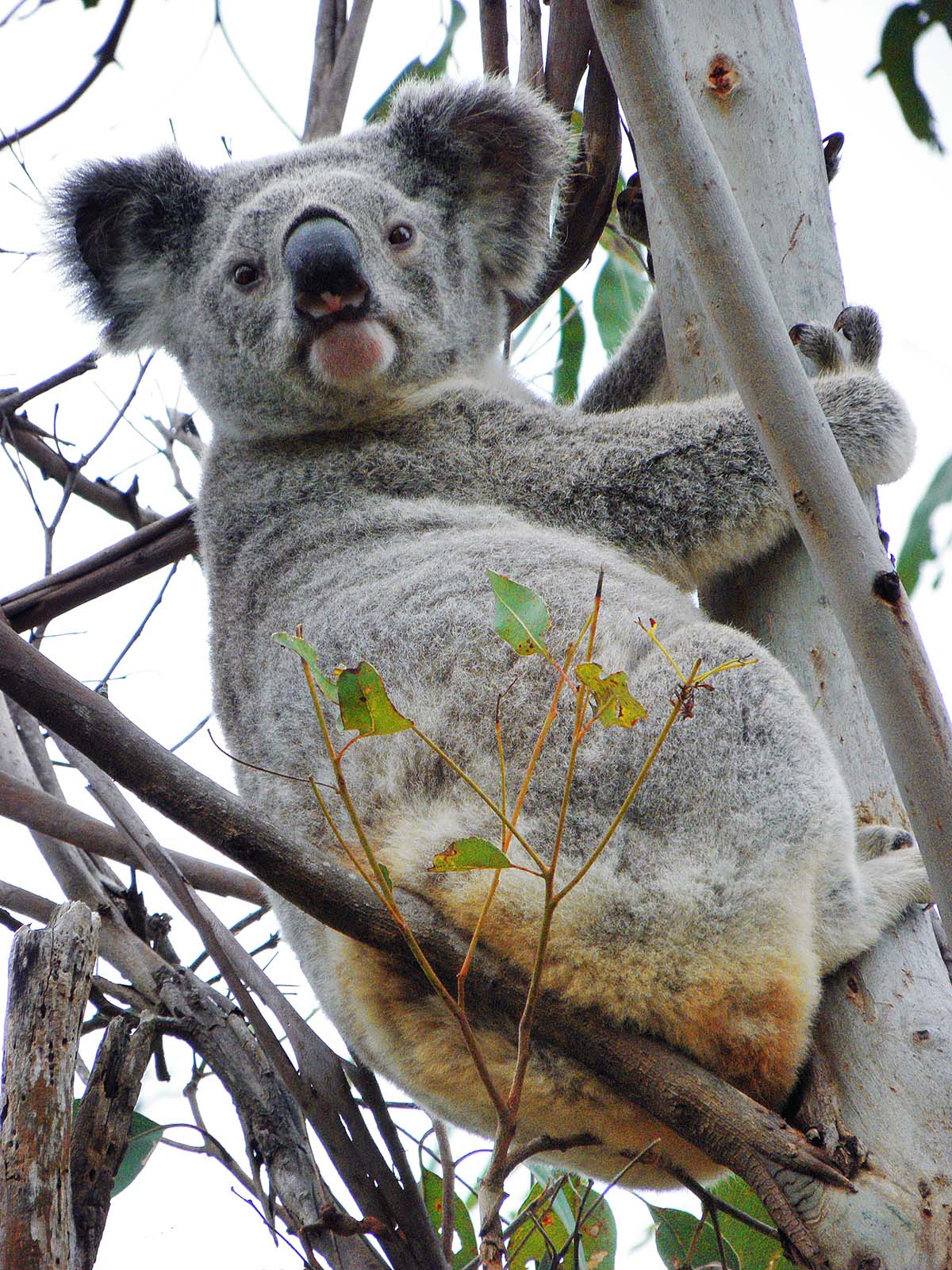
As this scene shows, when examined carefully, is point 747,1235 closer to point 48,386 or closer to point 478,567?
point 478,567

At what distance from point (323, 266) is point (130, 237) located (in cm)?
78

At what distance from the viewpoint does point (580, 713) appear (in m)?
1.38

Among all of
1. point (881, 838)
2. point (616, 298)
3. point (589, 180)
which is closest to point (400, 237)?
point (589, 180)

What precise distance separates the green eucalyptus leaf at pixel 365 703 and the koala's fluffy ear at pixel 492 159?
1.96 meters

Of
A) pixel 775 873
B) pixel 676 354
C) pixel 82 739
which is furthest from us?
pixel 676 354

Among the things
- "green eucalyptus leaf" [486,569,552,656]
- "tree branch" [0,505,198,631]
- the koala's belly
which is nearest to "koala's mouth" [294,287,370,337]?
"tree branch" [0,505,198,631]

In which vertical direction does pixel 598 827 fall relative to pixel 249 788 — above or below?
below

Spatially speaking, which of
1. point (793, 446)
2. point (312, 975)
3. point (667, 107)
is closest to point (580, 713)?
point (793, 446)

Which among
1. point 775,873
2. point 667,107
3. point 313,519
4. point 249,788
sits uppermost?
point 313,519

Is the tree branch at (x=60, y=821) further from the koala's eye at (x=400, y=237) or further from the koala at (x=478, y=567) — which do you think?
the koala's eye at (x=400, y=237)

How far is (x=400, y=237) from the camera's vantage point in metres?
2.69

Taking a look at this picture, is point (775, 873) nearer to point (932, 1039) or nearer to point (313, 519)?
point (932, 1039)

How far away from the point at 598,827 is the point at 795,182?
1.04 metres

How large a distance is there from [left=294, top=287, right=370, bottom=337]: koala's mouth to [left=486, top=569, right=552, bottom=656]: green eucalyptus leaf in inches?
52.5
